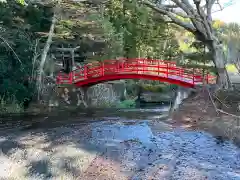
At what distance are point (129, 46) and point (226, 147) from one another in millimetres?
21675

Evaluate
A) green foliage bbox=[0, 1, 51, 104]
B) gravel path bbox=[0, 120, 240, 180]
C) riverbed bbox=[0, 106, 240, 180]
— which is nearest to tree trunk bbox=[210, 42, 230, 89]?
riverbed bbox=[0, 106, 240, 180]

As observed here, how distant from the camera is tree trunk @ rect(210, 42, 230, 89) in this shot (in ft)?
61.9

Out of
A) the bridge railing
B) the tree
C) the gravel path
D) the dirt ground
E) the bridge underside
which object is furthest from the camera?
the bridge railing

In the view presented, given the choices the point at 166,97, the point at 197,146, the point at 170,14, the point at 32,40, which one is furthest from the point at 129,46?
the point at 197,146

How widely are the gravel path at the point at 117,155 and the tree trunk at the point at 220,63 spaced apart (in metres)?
5.06

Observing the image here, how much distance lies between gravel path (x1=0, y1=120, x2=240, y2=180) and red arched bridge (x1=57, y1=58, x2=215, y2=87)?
5917 mm

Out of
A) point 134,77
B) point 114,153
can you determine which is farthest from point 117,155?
point 134,77

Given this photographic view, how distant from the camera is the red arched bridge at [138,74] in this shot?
2077 cm

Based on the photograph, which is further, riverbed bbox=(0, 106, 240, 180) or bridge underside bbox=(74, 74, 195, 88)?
bridge underside bbox=(74, 74, 195, 88)

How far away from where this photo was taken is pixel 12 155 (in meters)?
11.7

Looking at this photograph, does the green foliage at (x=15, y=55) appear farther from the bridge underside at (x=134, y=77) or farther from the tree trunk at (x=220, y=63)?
the tree trunk at (x=220, y=63)

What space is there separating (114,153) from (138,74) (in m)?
11.4

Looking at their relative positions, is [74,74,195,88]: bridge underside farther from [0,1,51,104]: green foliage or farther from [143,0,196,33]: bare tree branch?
[0,1,51,104]: green foliage

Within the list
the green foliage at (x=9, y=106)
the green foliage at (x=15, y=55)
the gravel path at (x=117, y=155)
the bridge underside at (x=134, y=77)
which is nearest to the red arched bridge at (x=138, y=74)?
the bridge underside at (x=134, y=77)
